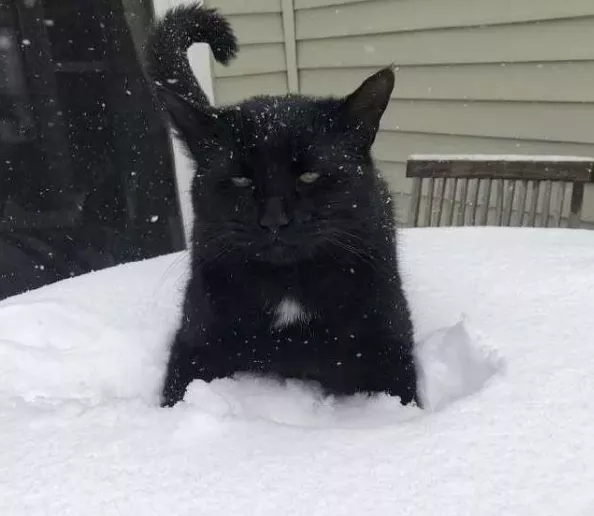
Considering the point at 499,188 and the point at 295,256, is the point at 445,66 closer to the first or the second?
the point at 499,188

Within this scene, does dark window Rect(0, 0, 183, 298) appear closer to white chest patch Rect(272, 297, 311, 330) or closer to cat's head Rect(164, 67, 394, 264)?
cat's head Rect(164, 67, 394, 264)

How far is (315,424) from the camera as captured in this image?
1.08m

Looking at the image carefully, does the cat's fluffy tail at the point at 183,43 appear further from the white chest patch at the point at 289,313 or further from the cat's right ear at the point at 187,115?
the white chest patch at the point at 289,313

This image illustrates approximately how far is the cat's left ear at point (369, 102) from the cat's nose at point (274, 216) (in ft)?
0.83

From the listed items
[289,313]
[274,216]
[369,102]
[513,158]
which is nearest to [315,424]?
[289,313]

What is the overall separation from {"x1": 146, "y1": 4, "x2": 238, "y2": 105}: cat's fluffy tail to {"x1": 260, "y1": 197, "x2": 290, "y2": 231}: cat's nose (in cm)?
59

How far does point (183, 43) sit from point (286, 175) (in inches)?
28.6

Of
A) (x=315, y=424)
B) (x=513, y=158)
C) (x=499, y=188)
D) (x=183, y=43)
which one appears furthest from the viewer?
(x=499, y=188)

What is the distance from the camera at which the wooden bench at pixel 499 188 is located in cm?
247

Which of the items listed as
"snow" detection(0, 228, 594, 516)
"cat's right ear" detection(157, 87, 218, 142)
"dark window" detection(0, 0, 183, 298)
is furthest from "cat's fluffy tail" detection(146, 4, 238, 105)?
"dark window" detection(0, 0, 183, 298)

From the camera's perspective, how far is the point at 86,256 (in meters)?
3.34

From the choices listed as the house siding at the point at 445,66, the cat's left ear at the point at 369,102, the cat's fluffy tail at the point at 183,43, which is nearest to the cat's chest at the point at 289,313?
the cat's left ear at the point at 369,102

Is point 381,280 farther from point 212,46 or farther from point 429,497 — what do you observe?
point 212,46

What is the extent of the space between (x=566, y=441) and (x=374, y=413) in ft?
1.31
